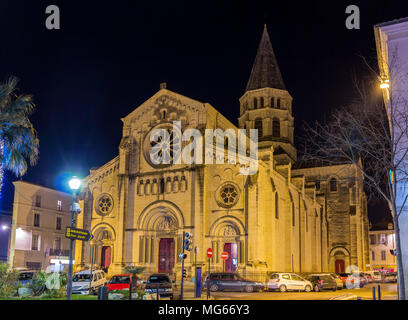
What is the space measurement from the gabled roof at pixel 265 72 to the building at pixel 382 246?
1519 inches

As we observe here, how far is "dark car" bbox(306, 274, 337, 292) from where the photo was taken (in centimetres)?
3428

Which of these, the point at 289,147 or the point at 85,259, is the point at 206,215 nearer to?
the point at 85,259

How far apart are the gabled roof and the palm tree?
37.8 m

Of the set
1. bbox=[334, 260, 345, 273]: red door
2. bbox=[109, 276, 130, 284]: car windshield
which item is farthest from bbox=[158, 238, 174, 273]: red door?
bbox=[334, 260, 345, 273]: red door

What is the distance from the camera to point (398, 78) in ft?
69.1

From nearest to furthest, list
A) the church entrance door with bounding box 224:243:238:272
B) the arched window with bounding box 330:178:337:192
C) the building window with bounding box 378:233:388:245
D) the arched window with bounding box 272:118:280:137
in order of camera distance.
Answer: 1. the church entrance door with bounding box 224:243:238:272
2. the arched window with bounding box 272:118:280:137
3. the arched window with bounding box 330:178:337:192
4. the building window with bounding box 378:233:388:245

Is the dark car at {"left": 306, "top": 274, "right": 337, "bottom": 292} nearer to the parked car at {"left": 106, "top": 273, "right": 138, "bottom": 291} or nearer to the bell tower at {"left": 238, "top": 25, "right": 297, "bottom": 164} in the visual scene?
the parked car at {"left": 106, "top": 273, "right": 138, "bottom": 291}

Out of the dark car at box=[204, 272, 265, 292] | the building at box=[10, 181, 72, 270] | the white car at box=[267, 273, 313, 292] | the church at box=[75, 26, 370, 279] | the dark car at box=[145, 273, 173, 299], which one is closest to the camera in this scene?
the dark car at box=[145, 273, 173, 299]

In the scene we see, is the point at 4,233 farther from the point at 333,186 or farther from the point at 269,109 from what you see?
the point at 333,186

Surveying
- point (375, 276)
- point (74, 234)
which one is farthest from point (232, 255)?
point (74, 234)

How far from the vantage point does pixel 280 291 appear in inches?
1330

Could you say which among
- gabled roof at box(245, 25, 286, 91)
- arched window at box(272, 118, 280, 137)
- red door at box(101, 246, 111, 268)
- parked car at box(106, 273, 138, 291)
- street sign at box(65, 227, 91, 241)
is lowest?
parked car at box(106, 273, 138, 291)

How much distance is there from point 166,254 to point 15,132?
2276 cm
